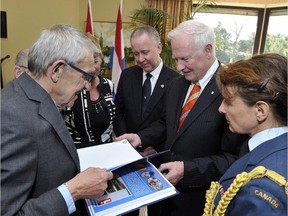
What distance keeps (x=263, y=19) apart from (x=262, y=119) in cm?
466

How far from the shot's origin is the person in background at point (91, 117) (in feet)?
5.72

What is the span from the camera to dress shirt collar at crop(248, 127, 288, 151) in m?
0.85

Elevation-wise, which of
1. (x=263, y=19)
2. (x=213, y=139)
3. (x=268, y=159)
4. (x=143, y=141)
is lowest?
(x=143, y=141)

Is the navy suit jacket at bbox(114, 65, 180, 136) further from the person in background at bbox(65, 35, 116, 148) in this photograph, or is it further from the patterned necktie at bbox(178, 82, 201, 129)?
the patterned necktie at bbox(178, 82, 201, 129)

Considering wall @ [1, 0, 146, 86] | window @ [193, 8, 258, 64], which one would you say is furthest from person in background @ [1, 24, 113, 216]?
window @ [193, 8, 258, 64]

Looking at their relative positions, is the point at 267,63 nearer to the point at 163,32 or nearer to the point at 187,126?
the point at 187,126

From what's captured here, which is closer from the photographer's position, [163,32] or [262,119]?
[262,119]

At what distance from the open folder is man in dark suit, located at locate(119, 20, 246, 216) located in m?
0.17

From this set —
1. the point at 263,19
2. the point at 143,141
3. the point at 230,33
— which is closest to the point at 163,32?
the point at 230,33

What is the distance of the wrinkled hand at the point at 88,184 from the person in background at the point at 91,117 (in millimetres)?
812

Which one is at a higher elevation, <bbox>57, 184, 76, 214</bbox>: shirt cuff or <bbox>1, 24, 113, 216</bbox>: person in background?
<bbox>1, 24, 113, 216</bbox>: person in background

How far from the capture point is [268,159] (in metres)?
0.78

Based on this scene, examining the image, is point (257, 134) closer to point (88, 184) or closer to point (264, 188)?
point (264, 188)

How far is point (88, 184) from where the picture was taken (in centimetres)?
93
